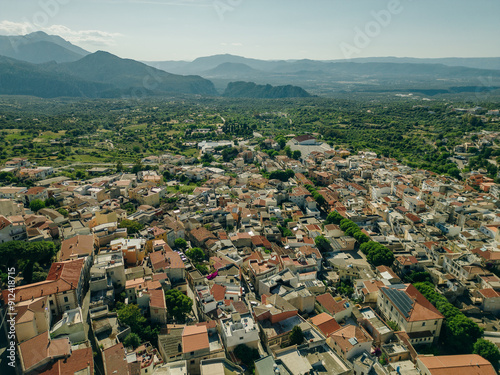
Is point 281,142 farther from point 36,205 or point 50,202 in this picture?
point 36,205

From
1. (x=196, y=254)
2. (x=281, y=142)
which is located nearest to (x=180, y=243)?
(x=196, y=254)

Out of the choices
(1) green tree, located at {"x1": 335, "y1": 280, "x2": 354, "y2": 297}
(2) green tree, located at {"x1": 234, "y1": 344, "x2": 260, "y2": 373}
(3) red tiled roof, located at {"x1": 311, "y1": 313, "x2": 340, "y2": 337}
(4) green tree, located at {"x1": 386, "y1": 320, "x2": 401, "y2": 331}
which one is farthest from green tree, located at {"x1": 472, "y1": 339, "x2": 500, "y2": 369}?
(2) green tree, located at {"x1": 234, "y1": 344, "x2": 260, "y2": 373}

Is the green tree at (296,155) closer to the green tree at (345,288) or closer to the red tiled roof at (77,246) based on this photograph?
the green tree at (345,288)

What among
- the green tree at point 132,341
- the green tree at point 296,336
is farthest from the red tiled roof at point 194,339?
the green tree at point 296,336

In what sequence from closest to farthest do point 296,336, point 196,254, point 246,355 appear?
point 246,355
point 296,336
point 196,254

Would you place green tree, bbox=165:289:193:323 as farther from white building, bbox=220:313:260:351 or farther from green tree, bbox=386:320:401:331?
green tree, bbox=386:320:401:331

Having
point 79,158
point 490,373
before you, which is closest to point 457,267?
point 490,373

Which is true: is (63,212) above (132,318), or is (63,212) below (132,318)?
above
